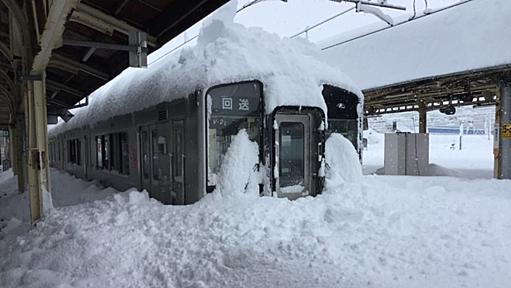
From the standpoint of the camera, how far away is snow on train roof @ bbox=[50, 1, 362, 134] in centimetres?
656

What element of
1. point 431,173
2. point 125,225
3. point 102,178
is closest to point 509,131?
point 431,173

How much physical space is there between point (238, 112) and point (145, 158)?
291 cm

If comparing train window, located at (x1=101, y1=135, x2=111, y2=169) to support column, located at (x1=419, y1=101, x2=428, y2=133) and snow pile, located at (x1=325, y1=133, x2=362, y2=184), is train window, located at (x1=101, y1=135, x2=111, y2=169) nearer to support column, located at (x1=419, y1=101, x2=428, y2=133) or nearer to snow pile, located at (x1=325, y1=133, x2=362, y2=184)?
snow pile, located at (x1=325, y1=133, x2=362, y2=184)

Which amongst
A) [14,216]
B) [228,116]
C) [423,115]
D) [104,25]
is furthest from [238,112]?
[423,115]

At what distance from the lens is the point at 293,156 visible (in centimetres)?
707

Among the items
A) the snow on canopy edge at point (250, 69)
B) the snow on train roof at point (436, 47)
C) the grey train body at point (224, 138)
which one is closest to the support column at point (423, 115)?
the snow on train roof at point (436, 47)

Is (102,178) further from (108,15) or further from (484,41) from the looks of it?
(484,41)

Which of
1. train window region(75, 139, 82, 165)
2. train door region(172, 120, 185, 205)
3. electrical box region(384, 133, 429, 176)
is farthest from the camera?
train window region(75, 139, 82, 165)

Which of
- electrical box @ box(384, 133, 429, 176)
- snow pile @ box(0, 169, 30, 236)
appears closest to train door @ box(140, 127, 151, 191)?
snow pile @ box(0, 169, 30, 236)

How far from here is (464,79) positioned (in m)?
10.3

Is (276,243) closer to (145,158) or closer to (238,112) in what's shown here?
(238,112)

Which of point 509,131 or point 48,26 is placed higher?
point 48,26

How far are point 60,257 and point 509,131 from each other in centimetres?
968

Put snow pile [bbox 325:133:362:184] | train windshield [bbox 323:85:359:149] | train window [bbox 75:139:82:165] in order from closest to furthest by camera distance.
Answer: snow pile [bbox 325:133:362:184], train windshield [bbox 323:85:359:149], train window [bbox 75:139:82:165]
